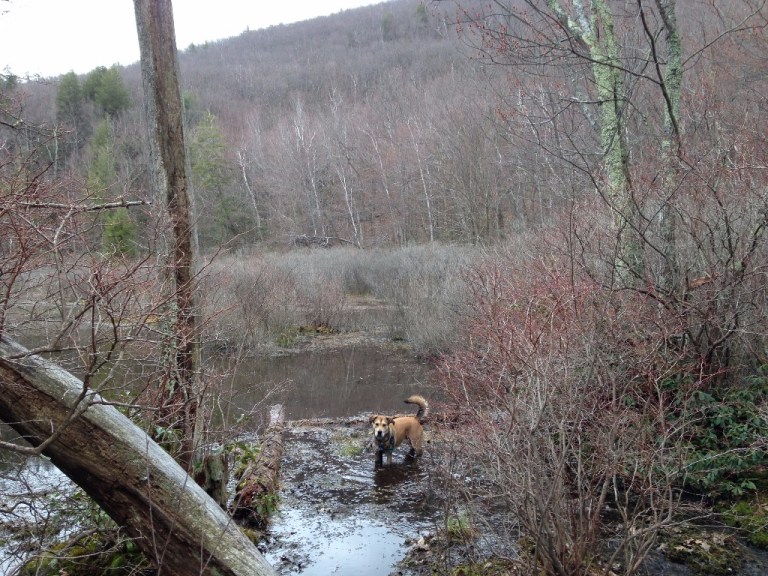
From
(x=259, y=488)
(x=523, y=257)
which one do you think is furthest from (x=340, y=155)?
(x=259, y=488)

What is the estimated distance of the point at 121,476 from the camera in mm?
4602

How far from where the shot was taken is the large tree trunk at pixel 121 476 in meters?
4.54

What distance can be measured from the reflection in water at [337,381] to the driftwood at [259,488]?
3.75 meters

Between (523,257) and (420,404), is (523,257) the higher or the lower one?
the higher one

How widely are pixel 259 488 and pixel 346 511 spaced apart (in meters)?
1.23

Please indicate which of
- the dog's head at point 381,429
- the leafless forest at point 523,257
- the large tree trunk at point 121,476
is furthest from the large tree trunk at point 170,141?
the dog's head at point 381,429

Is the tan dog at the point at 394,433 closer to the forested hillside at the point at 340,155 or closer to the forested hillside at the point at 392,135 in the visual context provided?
the forested hillside at the point at 392,135

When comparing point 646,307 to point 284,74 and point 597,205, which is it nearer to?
point 597,205

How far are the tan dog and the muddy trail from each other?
0.21 meters

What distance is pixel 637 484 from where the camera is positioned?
755 cm

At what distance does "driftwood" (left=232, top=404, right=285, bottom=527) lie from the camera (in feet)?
24.5

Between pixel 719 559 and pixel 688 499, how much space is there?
138cm

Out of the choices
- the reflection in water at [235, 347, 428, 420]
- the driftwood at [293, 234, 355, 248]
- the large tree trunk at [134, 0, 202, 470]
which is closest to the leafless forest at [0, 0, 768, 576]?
the large tree trunk at [134, 0, 202, 470]

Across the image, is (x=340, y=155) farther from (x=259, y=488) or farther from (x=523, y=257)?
(x=259, y=488)
